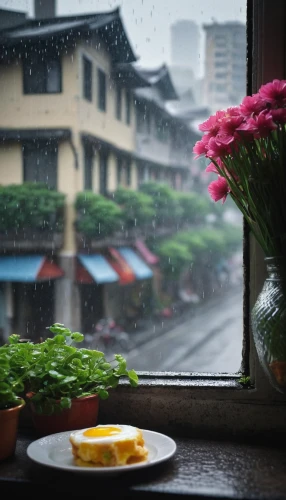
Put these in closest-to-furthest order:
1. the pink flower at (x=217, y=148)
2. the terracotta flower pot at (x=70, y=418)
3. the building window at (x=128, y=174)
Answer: the pink flower at (x=217, y=148), the terracotta flower pot at (x=70, y=418), the building window at (x=128, y=174)

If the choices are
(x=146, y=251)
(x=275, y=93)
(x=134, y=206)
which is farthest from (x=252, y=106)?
(x=146, y=251)

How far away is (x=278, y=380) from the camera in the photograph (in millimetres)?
926

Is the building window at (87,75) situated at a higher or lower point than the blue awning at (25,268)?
higher

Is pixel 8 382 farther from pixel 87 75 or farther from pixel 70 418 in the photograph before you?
pixel 87 75

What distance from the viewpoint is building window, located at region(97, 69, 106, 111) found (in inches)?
56.3

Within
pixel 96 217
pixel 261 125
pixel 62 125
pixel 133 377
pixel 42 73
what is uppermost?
pixel 42 73

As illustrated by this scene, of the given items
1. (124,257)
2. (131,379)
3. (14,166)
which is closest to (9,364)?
(131,379)

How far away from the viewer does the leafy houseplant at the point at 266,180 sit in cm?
90

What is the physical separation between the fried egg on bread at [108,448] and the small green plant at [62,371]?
117 millimetres

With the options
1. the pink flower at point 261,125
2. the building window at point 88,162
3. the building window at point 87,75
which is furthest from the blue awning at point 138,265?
the pink flower at point 261,125

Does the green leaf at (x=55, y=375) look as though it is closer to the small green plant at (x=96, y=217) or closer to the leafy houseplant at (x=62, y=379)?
the leafy houseplant at (x=62, y=379)

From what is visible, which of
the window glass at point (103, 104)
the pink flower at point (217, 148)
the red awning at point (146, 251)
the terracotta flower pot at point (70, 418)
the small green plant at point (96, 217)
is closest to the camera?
the pink flower at point (217, 148)

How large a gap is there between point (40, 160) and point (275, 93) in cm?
72

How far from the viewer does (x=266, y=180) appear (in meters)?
0.91
